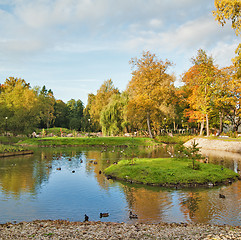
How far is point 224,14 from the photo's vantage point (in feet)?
59.6

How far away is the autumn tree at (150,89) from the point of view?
50531 millimetres

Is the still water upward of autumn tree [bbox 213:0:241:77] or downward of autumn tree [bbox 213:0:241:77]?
downward

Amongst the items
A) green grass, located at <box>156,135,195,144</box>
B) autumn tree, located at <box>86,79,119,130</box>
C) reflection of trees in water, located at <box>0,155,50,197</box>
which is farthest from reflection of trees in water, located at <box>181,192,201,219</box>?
autumn tree, located at <box>86,79,119,130</box>

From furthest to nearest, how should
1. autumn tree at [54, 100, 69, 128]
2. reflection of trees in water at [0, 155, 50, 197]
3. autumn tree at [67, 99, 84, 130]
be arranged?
autumn tree at [54, 100, 69, 128] → autumn tree at [67, 99, 84, 130] → reflection of trees in water at [0, 155, 50, 197]

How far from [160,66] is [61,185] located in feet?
131

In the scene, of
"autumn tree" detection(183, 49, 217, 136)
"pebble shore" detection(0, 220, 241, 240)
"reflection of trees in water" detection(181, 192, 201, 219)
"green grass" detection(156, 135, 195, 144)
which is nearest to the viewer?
"pebble shore" detection(0, 220, 241, 240)

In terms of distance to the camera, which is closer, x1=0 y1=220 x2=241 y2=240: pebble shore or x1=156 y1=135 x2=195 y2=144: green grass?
x1=0 y1=220 x2=241 y2=240: pebble shore

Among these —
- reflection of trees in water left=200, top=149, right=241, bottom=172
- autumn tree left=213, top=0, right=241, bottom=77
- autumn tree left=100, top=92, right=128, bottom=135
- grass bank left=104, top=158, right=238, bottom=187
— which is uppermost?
autumn tree left=213, top=0, right=241, bottom=77

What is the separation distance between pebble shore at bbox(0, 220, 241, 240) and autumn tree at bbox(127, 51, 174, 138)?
41.5m

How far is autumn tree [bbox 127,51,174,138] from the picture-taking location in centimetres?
5053

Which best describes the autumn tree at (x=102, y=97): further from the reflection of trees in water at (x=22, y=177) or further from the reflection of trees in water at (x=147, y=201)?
the reflection of trees in water at (x=147, y=201)

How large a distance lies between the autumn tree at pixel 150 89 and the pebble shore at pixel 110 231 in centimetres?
4145

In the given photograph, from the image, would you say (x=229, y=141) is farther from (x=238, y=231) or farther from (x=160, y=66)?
(x=238, y=231)

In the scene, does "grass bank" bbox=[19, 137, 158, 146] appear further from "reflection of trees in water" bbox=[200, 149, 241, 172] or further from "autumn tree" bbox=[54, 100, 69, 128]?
"autumn tree" bbox=[54, 100, 69, 128]
